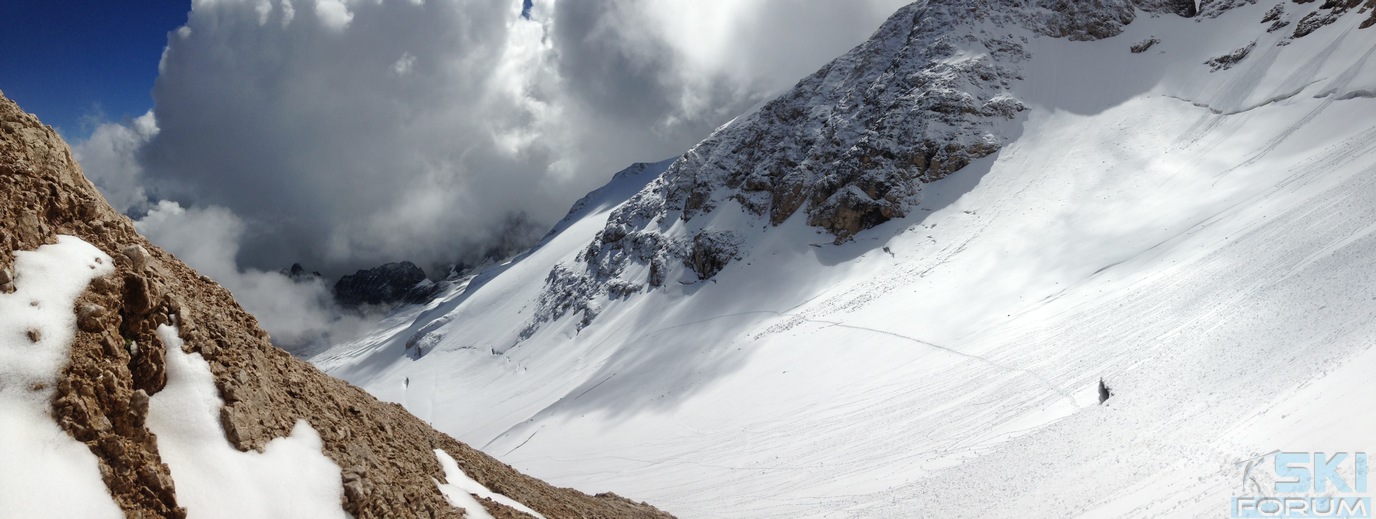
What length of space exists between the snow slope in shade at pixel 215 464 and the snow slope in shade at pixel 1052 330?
14973 millimetres

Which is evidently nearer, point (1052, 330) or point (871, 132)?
point (1052, 330)

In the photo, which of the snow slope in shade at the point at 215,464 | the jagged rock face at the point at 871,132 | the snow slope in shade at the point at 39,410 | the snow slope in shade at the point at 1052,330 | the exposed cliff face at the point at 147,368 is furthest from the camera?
the jagged rock face at the point at 871,132

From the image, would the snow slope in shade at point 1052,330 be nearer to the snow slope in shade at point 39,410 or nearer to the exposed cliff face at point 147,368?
the exposed cliff face at point 147,368

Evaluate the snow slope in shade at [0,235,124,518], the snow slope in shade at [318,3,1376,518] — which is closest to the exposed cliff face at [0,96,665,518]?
the snow slope in shade at [0,235,124,518]

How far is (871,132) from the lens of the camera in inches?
2643

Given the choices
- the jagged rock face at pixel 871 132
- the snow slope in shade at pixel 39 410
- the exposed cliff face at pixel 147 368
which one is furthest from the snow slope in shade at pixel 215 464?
the jagged rock face at pixel 871 132

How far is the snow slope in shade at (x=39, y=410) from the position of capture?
6547 millimetres

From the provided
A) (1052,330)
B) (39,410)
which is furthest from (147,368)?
(1052,330)

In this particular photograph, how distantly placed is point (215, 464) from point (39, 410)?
1.76 m

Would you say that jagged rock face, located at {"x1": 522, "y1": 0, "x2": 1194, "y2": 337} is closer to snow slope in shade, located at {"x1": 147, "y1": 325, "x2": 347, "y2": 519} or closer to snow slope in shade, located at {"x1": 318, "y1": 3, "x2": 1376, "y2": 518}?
snow slope in shade, located at {"x1": 318, "y1": 3, "x2": 1376, "y2": 518}

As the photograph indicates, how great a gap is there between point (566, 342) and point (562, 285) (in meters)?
19.1

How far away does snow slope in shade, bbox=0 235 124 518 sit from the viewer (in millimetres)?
6547

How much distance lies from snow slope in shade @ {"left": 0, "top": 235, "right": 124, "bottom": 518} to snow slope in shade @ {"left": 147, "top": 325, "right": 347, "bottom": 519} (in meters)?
0.91

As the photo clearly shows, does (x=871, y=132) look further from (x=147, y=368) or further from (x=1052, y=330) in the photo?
(x=147, y=368)
